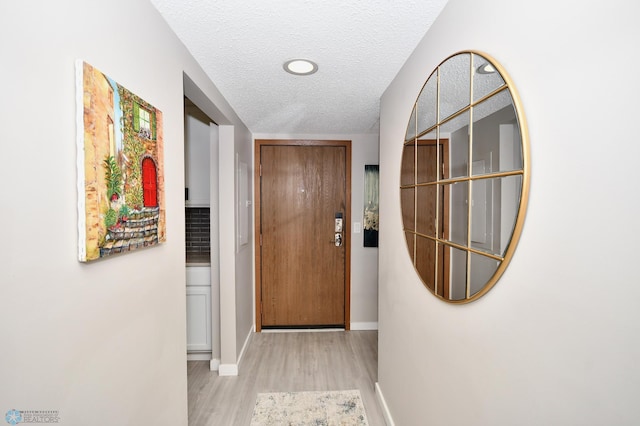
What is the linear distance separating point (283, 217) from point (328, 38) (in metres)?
2.34

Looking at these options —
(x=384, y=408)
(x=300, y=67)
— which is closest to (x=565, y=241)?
(x=300, y=67)

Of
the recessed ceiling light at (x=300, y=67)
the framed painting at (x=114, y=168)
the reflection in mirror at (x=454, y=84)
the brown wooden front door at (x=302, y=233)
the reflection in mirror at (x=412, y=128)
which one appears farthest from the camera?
the brown wooden front door at (x=302, y=233)

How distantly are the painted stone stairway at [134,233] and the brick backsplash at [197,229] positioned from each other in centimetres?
220

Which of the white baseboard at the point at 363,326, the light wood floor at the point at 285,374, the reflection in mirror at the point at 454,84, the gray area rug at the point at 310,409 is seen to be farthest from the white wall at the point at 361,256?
the reflection in mirror at the point at 454,84

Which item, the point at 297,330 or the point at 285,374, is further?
the point at 297,330

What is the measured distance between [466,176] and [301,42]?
105 cm

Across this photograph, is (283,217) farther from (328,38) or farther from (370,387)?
(328,38)

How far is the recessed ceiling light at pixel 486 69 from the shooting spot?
0.93m

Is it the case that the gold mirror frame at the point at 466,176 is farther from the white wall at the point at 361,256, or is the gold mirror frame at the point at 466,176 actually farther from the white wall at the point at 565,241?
the white wall at the point at 361,256

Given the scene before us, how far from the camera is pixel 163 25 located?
132 cm

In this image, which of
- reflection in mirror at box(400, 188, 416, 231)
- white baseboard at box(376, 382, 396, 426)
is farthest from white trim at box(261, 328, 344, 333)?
reflection in mirror at box(400, 188, 416, 231)

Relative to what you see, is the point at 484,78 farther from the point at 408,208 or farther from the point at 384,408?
the point at 384,408

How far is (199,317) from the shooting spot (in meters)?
2.81

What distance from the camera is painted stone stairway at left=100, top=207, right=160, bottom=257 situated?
3.05ft
